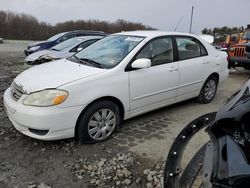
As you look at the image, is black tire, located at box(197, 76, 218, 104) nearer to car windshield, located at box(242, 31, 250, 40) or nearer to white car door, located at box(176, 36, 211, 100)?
white car door, located at box(176, 36, 211, 100)

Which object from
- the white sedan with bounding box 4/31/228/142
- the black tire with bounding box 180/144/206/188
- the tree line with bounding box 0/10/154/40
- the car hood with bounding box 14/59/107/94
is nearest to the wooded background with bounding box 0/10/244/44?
the tree line with bounding box 0/10/154/40

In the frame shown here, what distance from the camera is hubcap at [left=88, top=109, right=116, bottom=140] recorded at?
147 inches

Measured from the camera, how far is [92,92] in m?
3.61

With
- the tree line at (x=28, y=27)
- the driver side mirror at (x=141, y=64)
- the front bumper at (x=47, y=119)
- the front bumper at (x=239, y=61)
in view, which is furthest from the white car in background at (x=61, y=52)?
the tree line at (x=28, y=27)

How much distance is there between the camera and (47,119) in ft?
11.0

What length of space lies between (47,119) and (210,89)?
356cm

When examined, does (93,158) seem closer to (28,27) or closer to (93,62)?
(93,62)

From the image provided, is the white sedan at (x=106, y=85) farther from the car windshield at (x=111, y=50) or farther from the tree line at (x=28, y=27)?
the tree line at (x=28, y=27)

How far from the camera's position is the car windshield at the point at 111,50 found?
414cm

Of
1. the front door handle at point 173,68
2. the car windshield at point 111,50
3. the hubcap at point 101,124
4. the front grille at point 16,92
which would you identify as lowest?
the hubcap at point 101,124

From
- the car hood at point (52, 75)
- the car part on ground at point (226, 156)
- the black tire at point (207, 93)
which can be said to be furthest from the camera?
the black tire at point (207, 93)

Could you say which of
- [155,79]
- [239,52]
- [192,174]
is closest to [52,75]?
[155,79]

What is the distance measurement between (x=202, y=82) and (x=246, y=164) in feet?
13.3

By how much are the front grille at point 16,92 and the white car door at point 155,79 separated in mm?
1510
